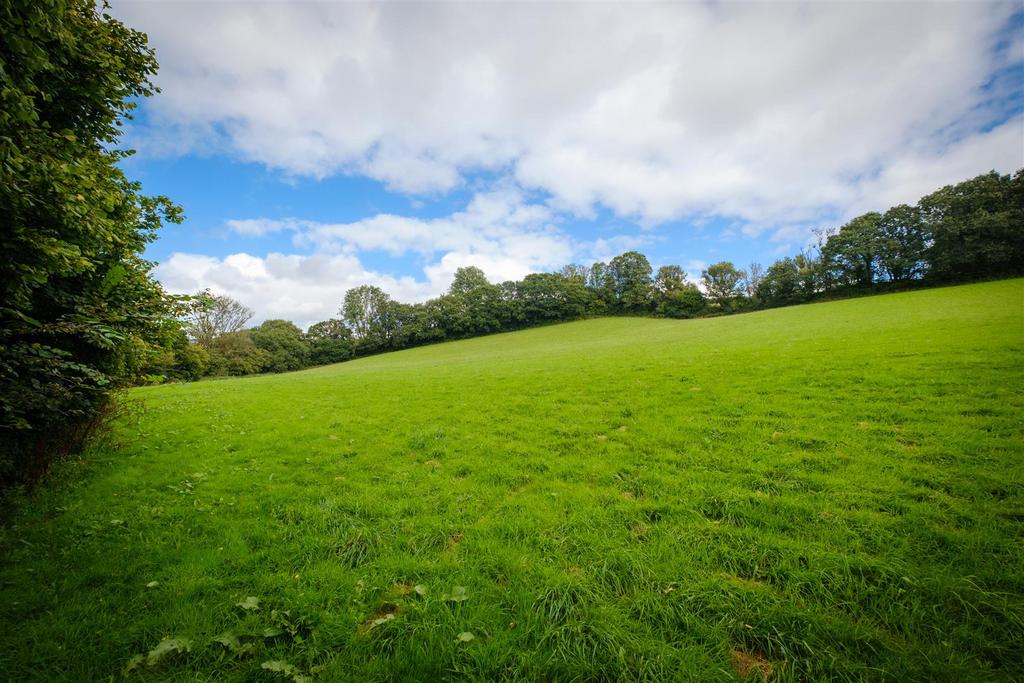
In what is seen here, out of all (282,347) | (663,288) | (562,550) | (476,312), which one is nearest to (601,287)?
(663,288)

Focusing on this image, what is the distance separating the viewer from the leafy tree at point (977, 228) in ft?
159

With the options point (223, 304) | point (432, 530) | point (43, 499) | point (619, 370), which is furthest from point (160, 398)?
point (223, 304)

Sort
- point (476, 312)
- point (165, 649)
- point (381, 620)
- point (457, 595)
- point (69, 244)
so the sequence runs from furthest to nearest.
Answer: point (476, 312) → point (69, 244) → point (457, 595) → point (381, 620) → point (165, 649)

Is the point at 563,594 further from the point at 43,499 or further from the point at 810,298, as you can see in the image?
the point at 810,298

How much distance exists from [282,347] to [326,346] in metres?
9.06

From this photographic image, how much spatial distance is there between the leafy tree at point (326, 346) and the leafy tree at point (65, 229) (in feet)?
277

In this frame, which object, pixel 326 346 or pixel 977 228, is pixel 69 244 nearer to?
pixel 977 228

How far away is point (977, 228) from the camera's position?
50469mm

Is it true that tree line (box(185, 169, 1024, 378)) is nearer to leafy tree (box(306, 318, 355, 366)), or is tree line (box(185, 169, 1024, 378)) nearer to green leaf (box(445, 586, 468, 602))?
leafy tree (box(306, 318, 355, 366))

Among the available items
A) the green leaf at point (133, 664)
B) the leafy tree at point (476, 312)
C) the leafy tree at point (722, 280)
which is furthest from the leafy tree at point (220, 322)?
the leafy tree at point (722, 280)

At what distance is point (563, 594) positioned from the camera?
414 cm

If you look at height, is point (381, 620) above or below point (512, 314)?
below

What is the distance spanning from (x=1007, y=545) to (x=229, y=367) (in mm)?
83339

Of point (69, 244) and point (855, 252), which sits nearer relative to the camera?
point (69, 244)
